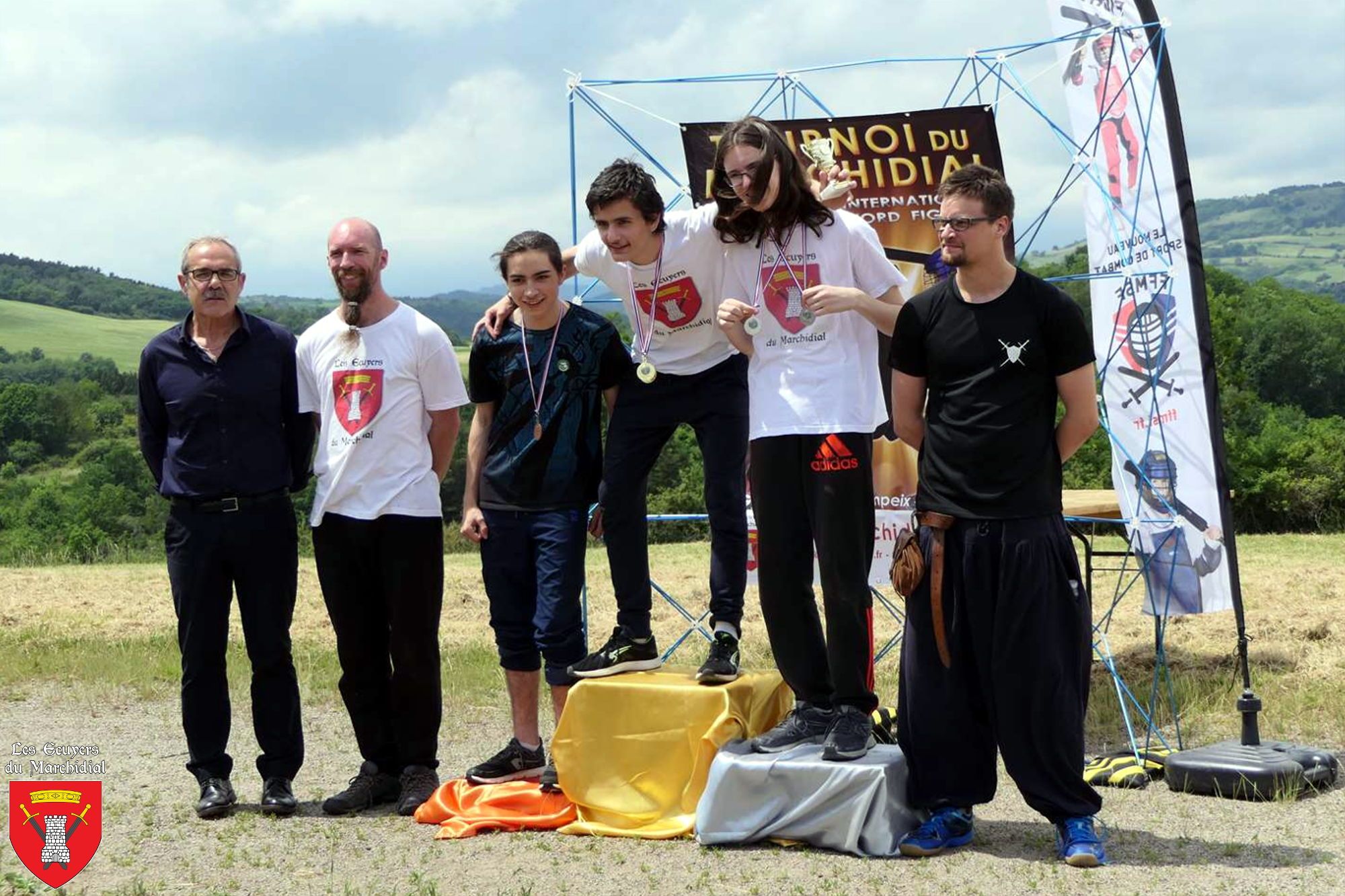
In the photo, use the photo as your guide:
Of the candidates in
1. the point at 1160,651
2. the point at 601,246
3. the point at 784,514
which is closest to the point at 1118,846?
the point at 784,514

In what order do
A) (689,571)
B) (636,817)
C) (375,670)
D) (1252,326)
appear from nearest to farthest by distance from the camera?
(636,817) → (375,670) → (689,571) → (1252,326)

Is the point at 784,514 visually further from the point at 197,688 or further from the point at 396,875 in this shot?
the point at 197,688

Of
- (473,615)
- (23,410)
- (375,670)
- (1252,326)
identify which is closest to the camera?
(375,670)

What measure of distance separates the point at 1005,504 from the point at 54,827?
3.21 metres

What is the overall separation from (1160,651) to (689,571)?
6.24m

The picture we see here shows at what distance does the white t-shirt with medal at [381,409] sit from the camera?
495 cm

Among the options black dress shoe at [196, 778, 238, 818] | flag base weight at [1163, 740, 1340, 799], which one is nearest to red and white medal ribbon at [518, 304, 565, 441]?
black dress shoe at [196, 778, 238, 818]

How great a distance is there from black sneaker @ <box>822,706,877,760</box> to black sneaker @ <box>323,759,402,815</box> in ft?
5.61

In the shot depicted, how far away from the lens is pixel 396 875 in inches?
168

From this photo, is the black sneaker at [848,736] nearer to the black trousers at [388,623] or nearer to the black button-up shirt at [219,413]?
the black trousers at [388,623]

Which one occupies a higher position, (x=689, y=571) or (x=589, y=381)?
(x=589, y=381)

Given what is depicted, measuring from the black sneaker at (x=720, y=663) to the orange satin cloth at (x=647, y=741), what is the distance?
0.03m

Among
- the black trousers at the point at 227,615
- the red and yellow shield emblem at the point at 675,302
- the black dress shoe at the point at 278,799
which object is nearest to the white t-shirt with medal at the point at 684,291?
the red and yellow shield emblem at the point at 675,302

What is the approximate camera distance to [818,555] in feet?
14.6
